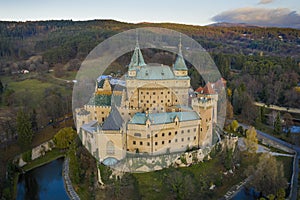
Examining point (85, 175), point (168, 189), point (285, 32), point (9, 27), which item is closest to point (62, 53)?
point (9, 27)

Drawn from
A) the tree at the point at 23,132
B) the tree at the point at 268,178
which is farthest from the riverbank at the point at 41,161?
the tree at the point at 268,178

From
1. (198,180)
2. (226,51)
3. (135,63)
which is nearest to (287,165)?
(198,180)

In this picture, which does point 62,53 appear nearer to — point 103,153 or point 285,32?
point 103,153

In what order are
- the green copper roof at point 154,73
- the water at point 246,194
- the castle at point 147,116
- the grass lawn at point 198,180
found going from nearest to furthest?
the grass lawn at point 198,180, the water at point 246,194, the castle at point 147,116, the green copper roof at point 154,73

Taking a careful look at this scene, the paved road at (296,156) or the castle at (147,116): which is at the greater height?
the castle at (147,116)

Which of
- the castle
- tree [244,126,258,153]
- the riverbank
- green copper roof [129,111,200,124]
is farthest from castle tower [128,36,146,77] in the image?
tree [244,126,258,153]

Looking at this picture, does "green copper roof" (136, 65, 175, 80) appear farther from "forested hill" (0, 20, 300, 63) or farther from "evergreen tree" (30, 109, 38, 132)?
"forested hill" (0, 20, 300, 63)

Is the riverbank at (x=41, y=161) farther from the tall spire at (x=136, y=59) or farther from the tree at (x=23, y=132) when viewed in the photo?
the tall spire at (x=136, y=59)
